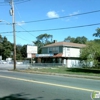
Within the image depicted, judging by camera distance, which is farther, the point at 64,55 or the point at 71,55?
the point at 71,55

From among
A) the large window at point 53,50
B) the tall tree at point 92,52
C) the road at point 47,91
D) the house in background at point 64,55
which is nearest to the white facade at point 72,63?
the house in background at point 64,55

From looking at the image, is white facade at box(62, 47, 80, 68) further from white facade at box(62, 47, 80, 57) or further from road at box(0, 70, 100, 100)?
road at box(0, 70, 100, 100)

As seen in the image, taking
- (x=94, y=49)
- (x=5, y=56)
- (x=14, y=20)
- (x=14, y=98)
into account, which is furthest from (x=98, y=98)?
(x=5, y=56)

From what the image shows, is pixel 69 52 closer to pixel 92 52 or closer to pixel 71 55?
pixel 71 55

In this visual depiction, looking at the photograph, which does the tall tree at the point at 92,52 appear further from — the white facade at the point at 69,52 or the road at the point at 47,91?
the white facade at the point at 69,52

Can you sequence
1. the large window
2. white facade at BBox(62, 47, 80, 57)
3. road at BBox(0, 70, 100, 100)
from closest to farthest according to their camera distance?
road at BBox(0, 70, 100, 100), white facade at BBox(62, 47, 80, 57), the large window

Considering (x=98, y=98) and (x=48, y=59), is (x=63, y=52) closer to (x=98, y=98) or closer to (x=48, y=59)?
(x=48, y=59)

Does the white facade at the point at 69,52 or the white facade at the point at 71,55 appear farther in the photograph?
the white facade at the point at 69,52

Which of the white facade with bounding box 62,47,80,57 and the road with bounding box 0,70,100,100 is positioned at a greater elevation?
the white facade with bounding box 62,47,80,57

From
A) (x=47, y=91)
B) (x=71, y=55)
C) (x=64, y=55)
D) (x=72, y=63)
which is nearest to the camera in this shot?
(x=47, y=91)

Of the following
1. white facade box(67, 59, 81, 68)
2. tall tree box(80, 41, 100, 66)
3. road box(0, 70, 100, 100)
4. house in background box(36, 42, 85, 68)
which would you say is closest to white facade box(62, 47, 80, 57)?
house in background box(36, 42, 85, 68)

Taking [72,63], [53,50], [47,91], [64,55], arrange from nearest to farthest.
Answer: [47,91] → [64,55] → [72,63] → [53,50]

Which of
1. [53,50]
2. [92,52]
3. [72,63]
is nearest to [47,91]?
[92,52]

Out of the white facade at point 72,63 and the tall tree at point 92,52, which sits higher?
the tall tree at point 92,52
